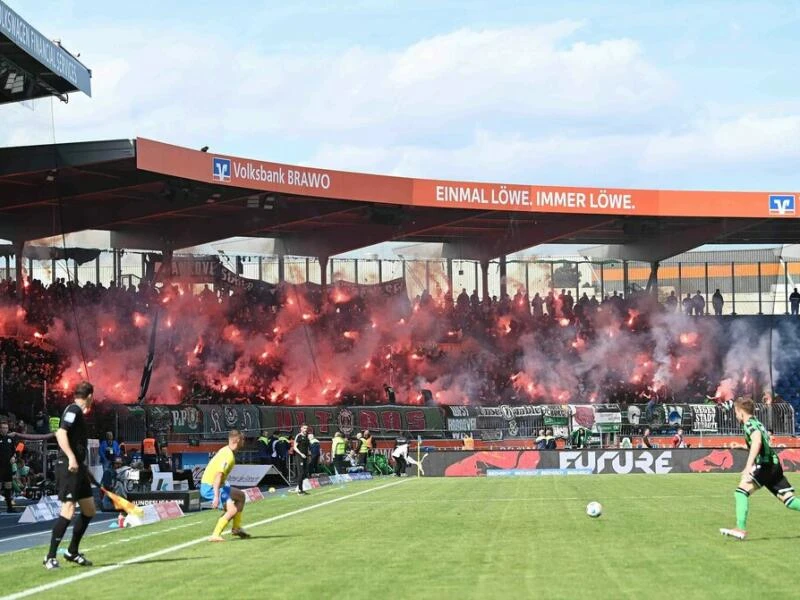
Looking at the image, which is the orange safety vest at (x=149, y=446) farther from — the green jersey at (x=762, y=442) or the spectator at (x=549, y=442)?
the green jersey at (x=762, y=442)

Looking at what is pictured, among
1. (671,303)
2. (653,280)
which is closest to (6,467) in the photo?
(671,303)

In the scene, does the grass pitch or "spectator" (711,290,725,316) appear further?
"spectator" (711,290,725,316)

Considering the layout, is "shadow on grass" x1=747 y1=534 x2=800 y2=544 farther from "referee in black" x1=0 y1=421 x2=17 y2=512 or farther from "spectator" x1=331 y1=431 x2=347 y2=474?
"spectator" x1=331 y1=431 x2=347 y2=474

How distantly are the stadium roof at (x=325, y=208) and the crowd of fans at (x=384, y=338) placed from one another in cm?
284

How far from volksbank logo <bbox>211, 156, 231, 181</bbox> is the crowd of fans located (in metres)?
8.09

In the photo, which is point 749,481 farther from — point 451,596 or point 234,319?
point 234,319

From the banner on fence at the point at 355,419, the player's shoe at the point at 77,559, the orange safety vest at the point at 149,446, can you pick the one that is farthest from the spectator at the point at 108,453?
the player's shoe at the point at 77,559

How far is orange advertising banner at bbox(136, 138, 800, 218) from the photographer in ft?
166

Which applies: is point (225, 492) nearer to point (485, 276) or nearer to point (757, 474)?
point (757, 474)

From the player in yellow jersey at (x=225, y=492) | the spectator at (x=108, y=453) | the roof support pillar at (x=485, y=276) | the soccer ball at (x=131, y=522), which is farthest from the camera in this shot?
the roof support pillar at (x=485, y=276)

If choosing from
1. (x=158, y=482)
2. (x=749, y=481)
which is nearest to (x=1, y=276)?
(x=158, y=482)

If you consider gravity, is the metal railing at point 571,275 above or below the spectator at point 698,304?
above

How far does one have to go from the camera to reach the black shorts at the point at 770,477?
16.4 m

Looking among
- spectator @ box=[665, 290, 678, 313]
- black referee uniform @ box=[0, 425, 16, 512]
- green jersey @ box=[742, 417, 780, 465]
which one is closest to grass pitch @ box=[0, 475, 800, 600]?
green jersey @ box=[742, 417, 780, 465]
